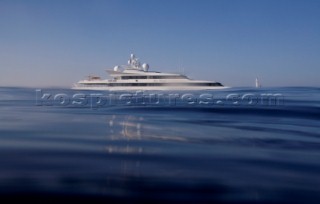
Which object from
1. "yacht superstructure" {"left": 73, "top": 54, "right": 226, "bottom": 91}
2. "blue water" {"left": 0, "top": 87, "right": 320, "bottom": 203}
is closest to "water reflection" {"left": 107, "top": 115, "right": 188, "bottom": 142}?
"blue water" {"left": 0, "top": 87, "right": 320, "bottom": 203}

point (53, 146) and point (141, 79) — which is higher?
point (141, 79)

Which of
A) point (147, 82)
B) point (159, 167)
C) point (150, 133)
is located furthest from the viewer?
point (147, 82)

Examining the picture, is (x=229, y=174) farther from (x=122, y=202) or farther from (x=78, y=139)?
(x=78, y=139)

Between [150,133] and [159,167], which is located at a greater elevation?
[150,133]

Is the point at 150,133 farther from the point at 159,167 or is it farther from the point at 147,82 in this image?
the point at 147,82

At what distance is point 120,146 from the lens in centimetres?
552

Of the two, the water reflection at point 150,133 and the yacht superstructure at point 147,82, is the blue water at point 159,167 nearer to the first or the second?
the water reflection at point 150,133

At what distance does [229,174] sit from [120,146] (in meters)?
2.36

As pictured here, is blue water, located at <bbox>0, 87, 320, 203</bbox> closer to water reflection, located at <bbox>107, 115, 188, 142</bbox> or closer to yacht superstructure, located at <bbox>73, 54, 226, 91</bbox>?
water reflection, located at <bbox>107, 115, 188, 142</bbox>

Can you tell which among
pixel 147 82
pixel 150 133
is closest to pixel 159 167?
pixel 150 133

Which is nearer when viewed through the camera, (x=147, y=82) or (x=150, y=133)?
(x=150, y=133)

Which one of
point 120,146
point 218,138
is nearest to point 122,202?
point 120,146

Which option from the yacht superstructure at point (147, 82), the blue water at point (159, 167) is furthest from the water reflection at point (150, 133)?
the yacht superstructure at point (147, 82)

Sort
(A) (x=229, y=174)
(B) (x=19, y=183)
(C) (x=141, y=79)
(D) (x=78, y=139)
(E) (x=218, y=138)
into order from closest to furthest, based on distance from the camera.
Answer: (B) (x=19, y=183), (A) (x=229, y=174), (D) (x=78, y=139), (E) (x=218, y=138), (C) (x=141, y=79)
